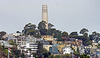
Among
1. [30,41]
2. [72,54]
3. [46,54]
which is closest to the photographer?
[46,54]

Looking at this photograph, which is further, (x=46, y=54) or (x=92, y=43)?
(x=92, y=43)

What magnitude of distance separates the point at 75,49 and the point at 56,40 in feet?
34.4

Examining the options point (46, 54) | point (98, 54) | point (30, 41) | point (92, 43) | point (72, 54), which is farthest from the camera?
point (92, 43)

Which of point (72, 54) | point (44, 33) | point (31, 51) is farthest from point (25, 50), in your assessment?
point (44, 33)

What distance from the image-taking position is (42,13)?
146 m

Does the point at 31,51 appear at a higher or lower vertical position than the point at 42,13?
lower

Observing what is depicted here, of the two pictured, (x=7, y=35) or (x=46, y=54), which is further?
(x=7, y=35)

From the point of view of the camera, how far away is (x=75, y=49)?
132750 mm

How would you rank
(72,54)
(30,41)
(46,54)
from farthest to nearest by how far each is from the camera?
(30,41) → (72,54) → (46,54)

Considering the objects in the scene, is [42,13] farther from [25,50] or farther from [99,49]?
[25,50]

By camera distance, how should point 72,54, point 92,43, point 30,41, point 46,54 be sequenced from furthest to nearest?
point 92,43 < point 30,41 < point 72,54 < point 46,54

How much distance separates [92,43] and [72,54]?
3313 centimetres

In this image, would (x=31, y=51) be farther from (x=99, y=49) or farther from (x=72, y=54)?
(x=99, y=49)

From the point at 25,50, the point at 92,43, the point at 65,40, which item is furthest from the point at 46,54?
the point at 92,43
